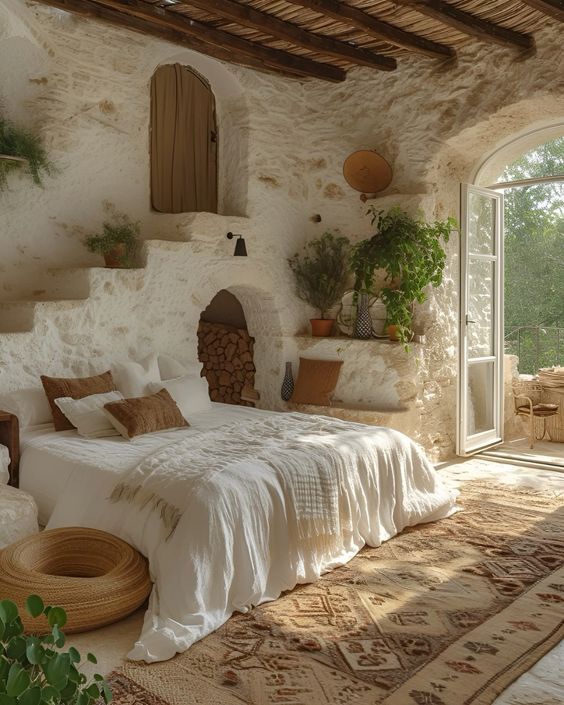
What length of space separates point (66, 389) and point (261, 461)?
150cm

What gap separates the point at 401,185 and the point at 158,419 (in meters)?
3.03

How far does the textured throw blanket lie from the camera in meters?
3.29

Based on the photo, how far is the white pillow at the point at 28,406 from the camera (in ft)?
14.3

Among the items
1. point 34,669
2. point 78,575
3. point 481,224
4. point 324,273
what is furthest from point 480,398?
point 34,669

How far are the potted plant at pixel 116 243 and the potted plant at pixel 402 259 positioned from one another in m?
1.76

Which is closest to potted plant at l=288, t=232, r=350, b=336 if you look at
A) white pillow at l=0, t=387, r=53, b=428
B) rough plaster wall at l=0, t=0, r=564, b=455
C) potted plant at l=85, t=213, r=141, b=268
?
rough plaster wall at l=0, t=0, r=564, b=455

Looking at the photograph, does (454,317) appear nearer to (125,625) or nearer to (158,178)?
(158,178)

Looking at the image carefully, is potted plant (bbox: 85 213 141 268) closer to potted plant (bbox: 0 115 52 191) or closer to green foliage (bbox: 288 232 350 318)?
potted plant (bbox: 0 115 52 191)

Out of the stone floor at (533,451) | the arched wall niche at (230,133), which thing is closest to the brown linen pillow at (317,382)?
the arched wall niche at (230,133)

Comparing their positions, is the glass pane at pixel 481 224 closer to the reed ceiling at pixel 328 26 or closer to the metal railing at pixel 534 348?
the reed ceiling at pixel 328 26

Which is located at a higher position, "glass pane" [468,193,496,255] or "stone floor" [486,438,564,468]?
"glass pane" [468,193,496,255]

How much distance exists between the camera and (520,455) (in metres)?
6.23

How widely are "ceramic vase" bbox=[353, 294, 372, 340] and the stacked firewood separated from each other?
3.37 feet

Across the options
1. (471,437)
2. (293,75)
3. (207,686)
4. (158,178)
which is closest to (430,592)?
(207,686)
